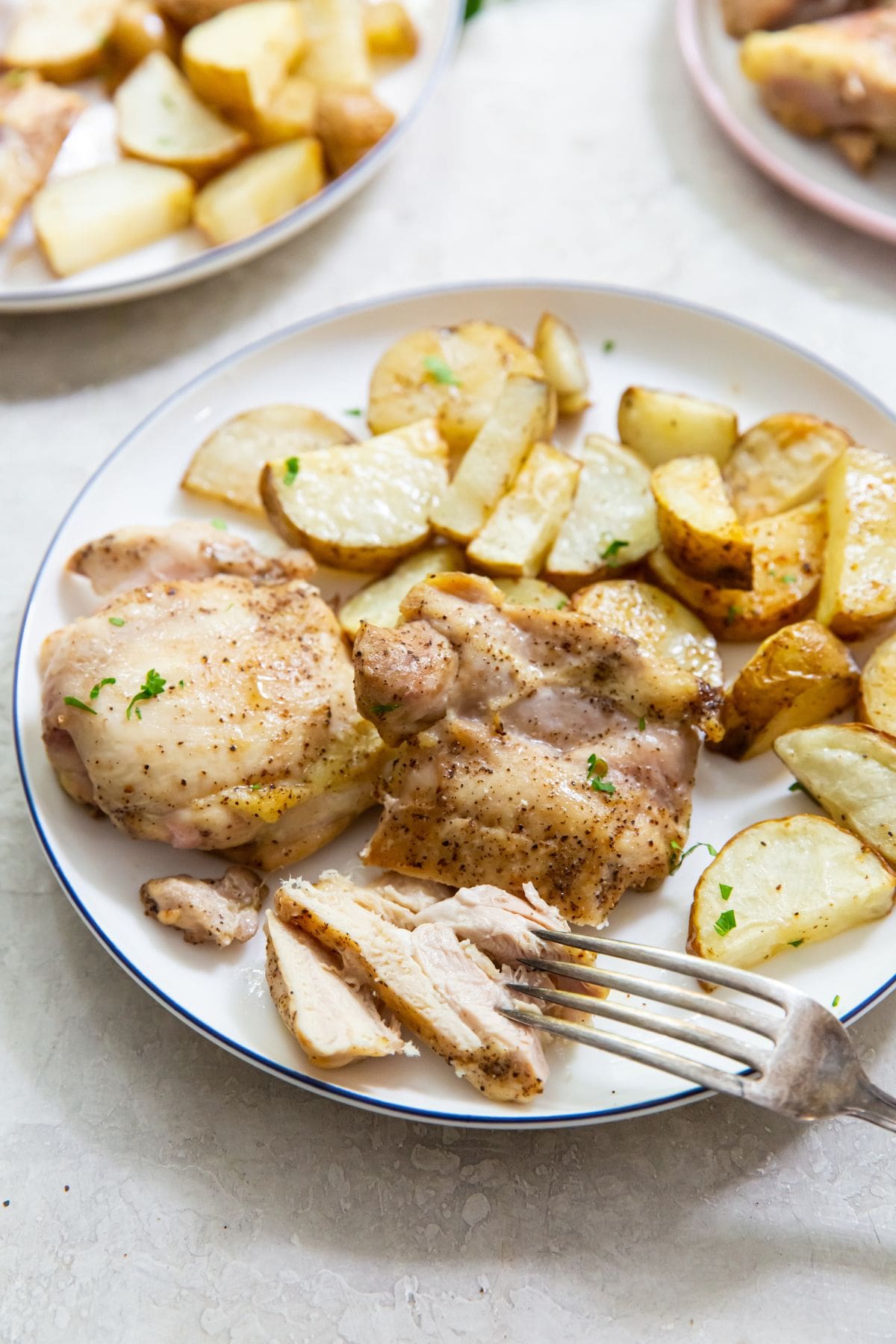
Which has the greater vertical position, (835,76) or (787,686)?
(835,76)

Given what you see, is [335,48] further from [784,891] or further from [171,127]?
[784,891]

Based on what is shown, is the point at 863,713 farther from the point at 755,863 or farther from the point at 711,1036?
the point at 711,1036

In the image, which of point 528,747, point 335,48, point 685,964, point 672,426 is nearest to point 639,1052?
point 685,964

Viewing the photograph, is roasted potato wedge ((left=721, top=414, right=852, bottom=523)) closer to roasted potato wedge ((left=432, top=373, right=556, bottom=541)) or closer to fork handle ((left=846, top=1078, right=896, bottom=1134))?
roasted potato wedge ((left=432, top=373, right=556, bottom=541))

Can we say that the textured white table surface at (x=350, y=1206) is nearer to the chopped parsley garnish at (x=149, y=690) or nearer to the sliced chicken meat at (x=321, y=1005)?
the sliced chicken meat at (x=321, y=1005)

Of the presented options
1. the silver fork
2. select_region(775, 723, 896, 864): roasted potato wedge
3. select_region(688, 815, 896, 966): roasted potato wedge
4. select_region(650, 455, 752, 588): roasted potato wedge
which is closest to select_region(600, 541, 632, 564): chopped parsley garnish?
select_region(650, 455, 752, 588): roasted potato wedge

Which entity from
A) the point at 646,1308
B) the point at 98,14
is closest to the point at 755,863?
the point at 646,1308

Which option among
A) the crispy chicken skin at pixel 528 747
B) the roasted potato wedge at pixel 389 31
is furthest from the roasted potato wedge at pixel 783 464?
the roasted potato wedge at pixel 389 31
